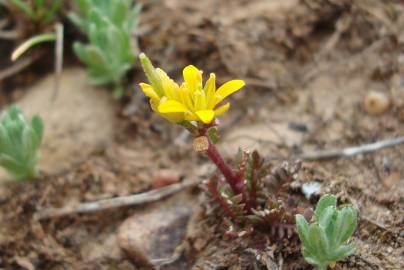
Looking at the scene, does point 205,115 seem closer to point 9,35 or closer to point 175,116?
point 175,116

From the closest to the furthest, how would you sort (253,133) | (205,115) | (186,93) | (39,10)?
(205,115)
(186,93)
(253,133)
(39,10)

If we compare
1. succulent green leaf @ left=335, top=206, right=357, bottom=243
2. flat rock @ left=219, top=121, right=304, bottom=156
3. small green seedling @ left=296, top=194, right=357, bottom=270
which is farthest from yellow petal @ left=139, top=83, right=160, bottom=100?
flat rock @ left=219, top=121, right=304, bottom=156

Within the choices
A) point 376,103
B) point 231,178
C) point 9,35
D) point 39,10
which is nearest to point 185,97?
point 231,178

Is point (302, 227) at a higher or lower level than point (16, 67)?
lower

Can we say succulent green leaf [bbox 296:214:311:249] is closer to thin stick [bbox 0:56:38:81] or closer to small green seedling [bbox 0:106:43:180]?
small green seedling [bbox 0:106:43:180]

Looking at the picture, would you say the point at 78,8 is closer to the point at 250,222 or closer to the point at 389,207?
the point at 250,222

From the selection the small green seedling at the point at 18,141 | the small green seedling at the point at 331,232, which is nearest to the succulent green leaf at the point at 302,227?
the small green seedling at the point at 331,232

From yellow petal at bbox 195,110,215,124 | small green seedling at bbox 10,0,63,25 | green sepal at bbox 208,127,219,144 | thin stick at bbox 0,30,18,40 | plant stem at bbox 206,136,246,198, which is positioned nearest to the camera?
yellow petal at bbox 195,110,215,124
